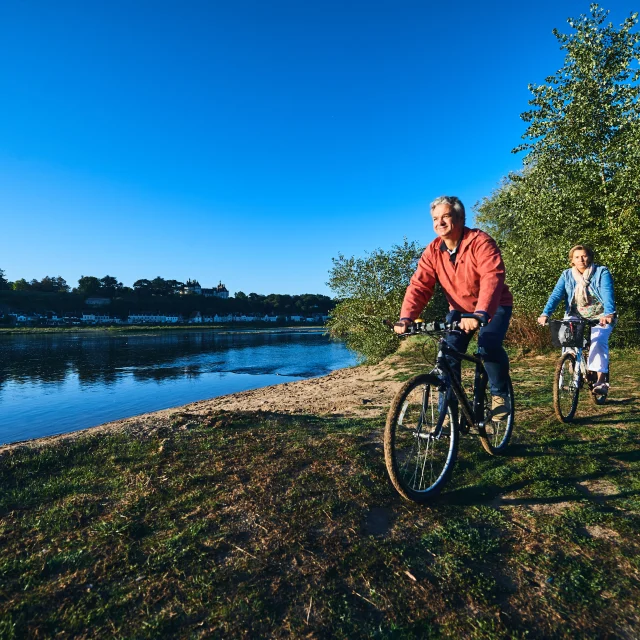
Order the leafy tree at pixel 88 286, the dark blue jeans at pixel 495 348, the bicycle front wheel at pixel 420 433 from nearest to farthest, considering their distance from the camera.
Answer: the bicycle front wheel at pixel 420 433 < the dark blue jeans at pixel 495 348 < the leafy tree at pixel 88 286

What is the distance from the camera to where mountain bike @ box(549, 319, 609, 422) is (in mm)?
5644

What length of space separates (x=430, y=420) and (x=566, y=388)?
344 centimetres

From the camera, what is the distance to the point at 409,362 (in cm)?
1570

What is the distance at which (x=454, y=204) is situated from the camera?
377 centimetres

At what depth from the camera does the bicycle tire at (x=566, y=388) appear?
5496mm

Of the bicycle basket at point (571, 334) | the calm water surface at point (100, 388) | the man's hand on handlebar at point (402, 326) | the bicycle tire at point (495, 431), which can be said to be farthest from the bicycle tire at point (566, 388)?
the calm water surface at point (100, 388)

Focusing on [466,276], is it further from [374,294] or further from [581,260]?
[374,294]

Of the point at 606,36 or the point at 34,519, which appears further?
the point at 606,36

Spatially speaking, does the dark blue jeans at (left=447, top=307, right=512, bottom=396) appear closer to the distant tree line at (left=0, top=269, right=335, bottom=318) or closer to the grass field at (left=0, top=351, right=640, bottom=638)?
the grass field at (left=0, top=351, right=640, bottom=638)

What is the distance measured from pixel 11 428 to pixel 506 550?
45.3ft

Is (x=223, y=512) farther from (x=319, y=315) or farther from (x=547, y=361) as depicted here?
(x=319, y=315)

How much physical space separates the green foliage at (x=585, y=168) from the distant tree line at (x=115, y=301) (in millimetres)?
139969

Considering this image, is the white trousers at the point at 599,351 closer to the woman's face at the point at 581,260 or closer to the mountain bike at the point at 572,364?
the mountain bike at the point at 572,364

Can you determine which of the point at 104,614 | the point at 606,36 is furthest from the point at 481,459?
the point at 606,36
